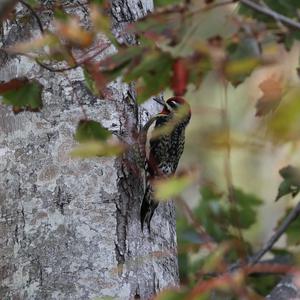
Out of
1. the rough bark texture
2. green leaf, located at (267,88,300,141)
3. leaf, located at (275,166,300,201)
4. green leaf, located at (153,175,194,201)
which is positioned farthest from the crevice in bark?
green leaf, located at (267,88,300,141)

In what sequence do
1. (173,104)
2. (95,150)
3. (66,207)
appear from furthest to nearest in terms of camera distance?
(173,104)
(66,207)
(95,150)

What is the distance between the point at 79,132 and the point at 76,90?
0.80 meters

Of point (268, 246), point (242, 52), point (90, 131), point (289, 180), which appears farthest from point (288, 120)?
point (289, 180)

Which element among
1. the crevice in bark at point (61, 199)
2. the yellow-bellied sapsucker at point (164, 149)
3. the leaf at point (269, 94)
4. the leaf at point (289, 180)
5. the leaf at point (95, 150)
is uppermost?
the yellow-bellied sapsucker at point (164, 149)

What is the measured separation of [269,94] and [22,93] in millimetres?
833

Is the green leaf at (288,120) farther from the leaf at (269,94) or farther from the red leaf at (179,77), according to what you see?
the red leaf at (179,77)

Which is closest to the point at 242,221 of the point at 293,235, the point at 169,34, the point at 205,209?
the point at 205,209

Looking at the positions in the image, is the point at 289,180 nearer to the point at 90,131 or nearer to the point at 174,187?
the point at 90,131

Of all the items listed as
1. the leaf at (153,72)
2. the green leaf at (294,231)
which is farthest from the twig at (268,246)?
the green leaf at (294,231)

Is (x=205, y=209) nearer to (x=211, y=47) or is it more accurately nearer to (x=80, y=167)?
(x=80, y=167)

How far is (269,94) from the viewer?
2.49 metres

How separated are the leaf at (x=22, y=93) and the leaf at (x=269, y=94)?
74 cm

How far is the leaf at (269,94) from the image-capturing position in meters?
2.38

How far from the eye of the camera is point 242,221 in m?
4.87
